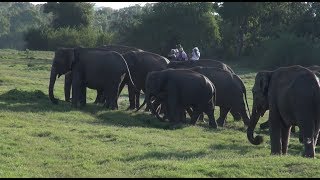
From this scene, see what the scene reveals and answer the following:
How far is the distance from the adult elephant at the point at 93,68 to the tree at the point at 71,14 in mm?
48629

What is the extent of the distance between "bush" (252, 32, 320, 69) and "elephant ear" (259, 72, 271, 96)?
40.4m

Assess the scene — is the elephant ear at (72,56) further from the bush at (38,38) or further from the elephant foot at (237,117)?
the bush at (38,38)

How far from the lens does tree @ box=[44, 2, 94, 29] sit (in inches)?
2795

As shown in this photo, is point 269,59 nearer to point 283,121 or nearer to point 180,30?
point 180,30

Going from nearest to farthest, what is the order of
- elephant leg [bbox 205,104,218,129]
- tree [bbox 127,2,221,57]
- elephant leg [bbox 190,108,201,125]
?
elephant leg [bbox 205,104,218,129] → elephant leg [bbox 190,108,201,125] → tree [bbox 127,2,221,57]

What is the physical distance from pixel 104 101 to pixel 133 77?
1444mm

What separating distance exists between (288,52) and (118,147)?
143 feet

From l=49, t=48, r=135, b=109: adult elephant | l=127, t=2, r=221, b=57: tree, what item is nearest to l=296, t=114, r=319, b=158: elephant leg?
l=49, t=48, r=135, b=109: adult elephant

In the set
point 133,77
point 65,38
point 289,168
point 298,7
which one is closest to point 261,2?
point 298,7

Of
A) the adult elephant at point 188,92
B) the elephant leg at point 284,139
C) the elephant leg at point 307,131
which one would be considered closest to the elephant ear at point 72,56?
the adult elephant at point 188,92

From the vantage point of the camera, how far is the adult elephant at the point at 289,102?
42.7 ft

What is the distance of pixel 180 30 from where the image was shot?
60000mm

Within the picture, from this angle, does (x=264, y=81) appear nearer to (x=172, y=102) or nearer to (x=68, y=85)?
(x=172, y=102)

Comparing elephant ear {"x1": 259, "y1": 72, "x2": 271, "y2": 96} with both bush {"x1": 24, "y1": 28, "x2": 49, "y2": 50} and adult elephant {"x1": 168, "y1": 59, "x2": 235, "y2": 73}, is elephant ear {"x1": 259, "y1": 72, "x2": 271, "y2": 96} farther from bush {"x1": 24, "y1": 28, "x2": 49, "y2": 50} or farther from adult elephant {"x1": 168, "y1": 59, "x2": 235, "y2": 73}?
bush {"x1": 24, "y1": 28, "x2": 49, "y2": 50}
